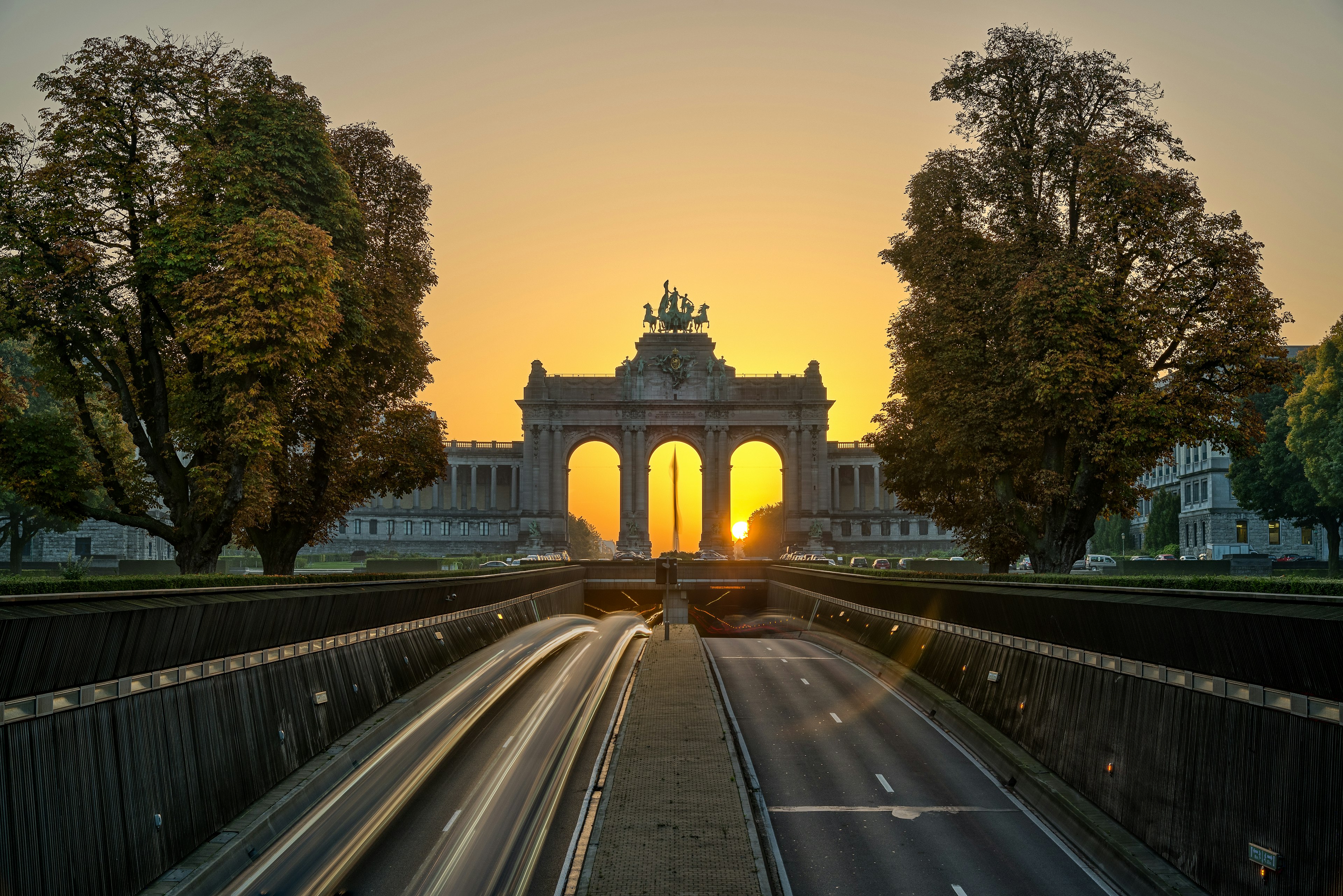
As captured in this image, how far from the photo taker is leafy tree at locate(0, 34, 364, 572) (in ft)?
107

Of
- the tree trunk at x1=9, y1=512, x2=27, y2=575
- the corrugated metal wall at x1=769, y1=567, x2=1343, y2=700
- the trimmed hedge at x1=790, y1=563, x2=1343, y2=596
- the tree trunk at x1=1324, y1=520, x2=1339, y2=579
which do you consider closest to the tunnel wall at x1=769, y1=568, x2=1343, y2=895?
the corrugated metal wall at x1=769, y1=567, x2=1343, y2=700

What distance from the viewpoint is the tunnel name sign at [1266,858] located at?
13305 millimetres

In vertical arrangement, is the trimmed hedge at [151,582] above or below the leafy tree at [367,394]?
below

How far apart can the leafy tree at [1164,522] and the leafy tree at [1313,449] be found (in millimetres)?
32570

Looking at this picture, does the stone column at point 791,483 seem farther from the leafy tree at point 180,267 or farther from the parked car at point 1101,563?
the leafy tree at point 180,267

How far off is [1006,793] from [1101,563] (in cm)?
6932

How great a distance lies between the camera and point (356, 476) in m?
42.9

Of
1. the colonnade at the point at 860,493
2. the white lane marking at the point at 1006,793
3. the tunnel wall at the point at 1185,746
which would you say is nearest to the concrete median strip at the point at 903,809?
the white lane marking at the point at 1006,793

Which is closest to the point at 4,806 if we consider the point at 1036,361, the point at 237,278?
the point at 237,278

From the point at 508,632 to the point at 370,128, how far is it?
22.8 m

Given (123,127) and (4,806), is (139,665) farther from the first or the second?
(123,127)

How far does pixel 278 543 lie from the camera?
138 feet

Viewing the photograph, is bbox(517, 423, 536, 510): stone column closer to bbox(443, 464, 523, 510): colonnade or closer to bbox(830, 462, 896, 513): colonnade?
bbox(443, 464, 523, 510): colonnade

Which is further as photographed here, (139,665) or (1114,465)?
(1114,465)
